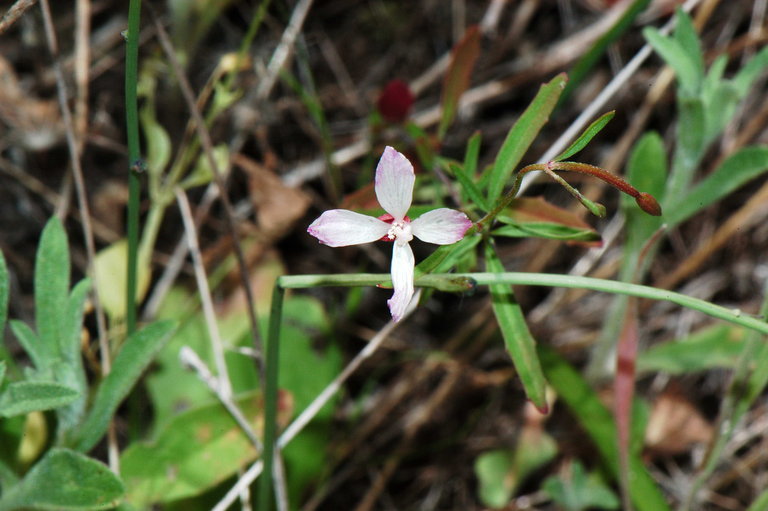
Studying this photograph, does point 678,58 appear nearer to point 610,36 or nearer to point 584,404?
point 610,36

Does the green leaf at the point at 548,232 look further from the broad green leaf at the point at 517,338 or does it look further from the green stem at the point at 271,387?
the green stem at the point at 271,387

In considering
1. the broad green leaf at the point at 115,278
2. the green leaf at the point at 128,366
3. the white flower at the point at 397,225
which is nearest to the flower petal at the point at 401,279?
the white flower at the point at 397,225

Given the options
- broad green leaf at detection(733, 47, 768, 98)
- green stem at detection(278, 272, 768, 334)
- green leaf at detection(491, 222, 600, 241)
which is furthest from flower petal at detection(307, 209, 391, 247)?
broad green leaf at detection(733, 47, 768, 98)

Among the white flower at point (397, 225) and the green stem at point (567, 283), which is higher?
the white flower at point (397, 225)

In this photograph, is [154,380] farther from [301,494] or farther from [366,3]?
[366,3]

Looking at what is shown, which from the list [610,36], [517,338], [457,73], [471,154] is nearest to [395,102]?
[457,73]

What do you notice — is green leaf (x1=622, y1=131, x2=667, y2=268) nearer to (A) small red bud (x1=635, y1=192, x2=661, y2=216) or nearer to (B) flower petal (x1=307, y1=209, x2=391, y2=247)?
(A) small red bud (x1=635, y1=192, x2=661, y2=216)
